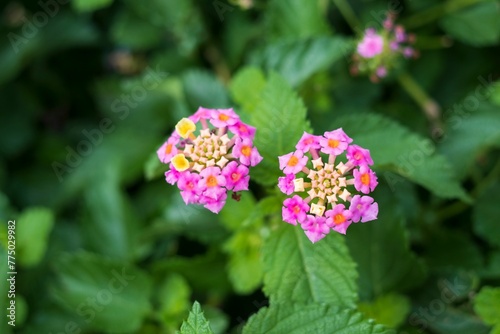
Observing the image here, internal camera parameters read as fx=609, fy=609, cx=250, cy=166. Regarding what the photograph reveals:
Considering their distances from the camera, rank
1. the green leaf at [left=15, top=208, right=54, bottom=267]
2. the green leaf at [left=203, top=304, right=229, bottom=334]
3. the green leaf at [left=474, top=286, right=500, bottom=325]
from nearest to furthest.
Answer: the green leaf at [left=474, top=286, right=500, bottom=325]
the green leaf at [left=203, top=304, right=229, bottom=334]
the green leaf at [left=15, top=208, right=54, bottom=267]

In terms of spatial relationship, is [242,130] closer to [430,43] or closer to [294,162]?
[294,162]

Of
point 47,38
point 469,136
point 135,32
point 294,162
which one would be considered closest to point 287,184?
point 294,162

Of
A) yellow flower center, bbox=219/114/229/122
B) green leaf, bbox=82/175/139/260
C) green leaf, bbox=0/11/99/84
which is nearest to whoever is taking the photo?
yellow flower center, bbox=219/114/229/122

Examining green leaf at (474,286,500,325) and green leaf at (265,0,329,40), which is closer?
green leaf at (474,286,500,325)

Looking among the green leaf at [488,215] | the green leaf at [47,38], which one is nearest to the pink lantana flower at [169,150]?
the green leaf at [488,215]

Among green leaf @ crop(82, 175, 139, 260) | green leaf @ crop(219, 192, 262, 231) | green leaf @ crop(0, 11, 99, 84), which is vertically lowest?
green leaf @ crop(219, 192, 262, 231)

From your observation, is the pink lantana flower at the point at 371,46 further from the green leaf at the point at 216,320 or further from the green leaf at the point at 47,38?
the green leaf at the point at 47,38

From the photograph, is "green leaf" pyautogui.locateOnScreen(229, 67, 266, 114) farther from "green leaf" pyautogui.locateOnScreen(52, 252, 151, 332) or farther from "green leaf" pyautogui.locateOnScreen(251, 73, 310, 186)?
"green leaf" pyautogui.locateOnScreen(52, 252, 151, 332)

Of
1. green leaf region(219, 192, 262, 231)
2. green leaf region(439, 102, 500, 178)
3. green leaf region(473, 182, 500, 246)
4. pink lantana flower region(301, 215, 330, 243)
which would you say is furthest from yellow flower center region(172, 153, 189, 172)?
green leaf region(473, 182, 500, 246)
